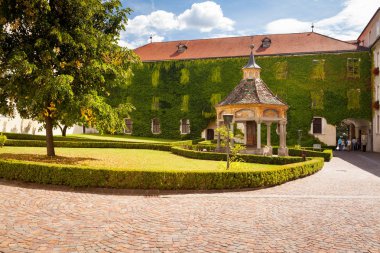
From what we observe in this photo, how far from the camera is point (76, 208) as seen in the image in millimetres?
9969

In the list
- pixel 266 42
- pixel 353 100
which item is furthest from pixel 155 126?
pixel 353 100

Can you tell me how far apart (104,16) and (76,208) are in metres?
12.8

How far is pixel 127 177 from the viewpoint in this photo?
43.5ft

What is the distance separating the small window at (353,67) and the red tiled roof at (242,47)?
52.6 inches

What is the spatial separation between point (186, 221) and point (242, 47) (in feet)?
133

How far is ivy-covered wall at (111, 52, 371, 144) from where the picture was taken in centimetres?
4212

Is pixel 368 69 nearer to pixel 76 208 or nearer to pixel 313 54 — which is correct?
pixel 313 54

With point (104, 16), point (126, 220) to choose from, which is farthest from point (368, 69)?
point (126, 220)

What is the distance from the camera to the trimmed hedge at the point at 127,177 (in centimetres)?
1330

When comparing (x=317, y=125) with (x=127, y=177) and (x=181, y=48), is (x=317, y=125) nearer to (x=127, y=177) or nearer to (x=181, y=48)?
(x=181, y=48)

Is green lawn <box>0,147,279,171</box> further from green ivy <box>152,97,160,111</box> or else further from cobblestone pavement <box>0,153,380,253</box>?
green ivy <box>152,97,160,111</box>

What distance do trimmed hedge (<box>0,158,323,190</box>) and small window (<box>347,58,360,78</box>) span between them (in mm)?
33228

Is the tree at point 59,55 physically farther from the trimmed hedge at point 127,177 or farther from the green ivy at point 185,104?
the green ivy at point 185,104

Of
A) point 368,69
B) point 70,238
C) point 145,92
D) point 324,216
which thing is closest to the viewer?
point 70,238
